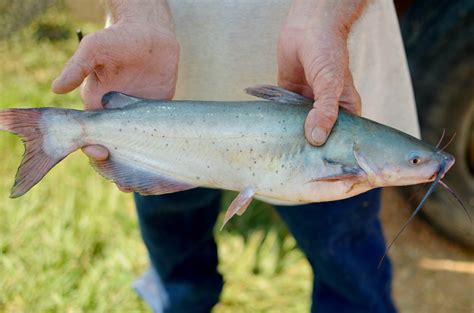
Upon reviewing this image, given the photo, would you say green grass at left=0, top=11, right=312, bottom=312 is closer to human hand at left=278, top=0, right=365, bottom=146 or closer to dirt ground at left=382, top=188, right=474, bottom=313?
dirt ground at left=382, top=188, right=474, bottom=313

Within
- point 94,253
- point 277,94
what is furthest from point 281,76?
point 94,253

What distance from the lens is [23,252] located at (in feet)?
10.6

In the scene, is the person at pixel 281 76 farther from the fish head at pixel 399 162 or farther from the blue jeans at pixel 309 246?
the fish head at pixel 399 162

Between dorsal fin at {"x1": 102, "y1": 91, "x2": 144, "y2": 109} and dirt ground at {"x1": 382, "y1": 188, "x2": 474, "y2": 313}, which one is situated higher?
dorsal fin at {"x1": 102, "y1": 91, "x2": 144, "y2": 109}

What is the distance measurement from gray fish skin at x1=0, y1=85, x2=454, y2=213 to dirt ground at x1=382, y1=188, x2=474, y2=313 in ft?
5.15

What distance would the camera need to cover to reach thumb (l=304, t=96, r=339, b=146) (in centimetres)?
157

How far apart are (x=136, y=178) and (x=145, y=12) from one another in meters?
0.47

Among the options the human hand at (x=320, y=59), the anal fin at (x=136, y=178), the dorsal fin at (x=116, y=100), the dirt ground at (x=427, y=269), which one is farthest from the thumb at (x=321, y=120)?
the dirt ground at (x=427, y=269)

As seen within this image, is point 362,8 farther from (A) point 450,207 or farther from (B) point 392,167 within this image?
(A) point 450,207

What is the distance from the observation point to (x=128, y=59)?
179 centimetres

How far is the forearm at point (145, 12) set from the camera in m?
Result: 1.84

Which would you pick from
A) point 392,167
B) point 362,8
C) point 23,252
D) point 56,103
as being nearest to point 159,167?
point 392,167

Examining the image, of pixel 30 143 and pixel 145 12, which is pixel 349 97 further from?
pixel 30 143

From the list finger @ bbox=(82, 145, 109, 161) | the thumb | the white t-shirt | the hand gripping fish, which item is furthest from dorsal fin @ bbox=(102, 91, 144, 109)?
the thumb
